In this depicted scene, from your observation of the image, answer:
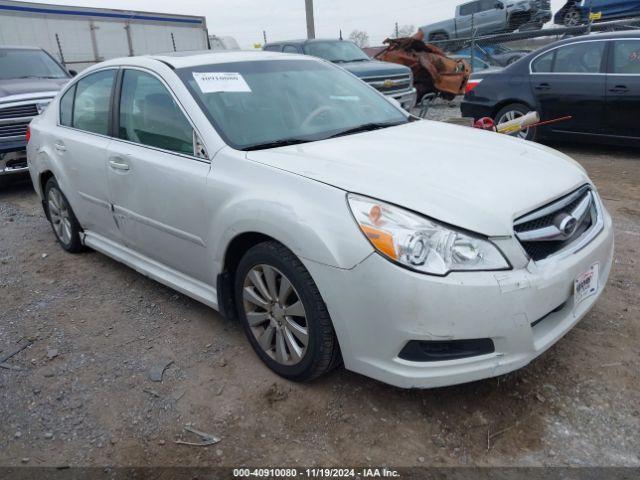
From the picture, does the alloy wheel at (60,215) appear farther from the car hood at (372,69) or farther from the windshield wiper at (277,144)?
the car hood at (372,69)

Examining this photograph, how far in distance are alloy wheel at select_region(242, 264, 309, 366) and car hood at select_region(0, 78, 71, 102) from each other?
5.77 meters

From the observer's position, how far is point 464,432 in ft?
7.50

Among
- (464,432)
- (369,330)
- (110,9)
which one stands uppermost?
(110,9)

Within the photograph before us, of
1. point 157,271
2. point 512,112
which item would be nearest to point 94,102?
point 157,271

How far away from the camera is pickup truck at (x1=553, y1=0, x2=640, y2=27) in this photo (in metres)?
15.8

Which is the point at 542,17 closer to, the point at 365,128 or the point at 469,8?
the point at 469,8

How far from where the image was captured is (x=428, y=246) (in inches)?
82.4

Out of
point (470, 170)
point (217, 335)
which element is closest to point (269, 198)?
point (470, 170)

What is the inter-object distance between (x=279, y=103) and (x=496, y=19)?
19194 mm

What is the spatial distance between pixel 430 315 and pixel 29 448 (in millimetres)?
1845

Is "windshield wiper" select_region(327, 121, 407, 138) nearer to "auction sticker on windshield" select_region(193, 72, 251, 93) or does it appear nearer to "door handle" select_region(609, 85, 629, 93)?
"auction sticker on windshield" select_region(193, 72, 251, 93)

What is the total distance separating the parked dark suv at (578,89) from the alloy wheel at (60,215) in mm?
5247

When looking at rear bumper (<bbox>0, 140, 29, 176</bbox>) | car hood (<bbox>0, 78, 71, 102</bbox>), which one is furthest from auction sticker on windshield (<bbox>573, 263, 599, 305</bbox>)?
car hood (<bbox>0, 78, 71, 102</bbox>)

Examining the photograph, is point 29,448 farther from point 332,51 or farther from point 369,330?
point 332,51
